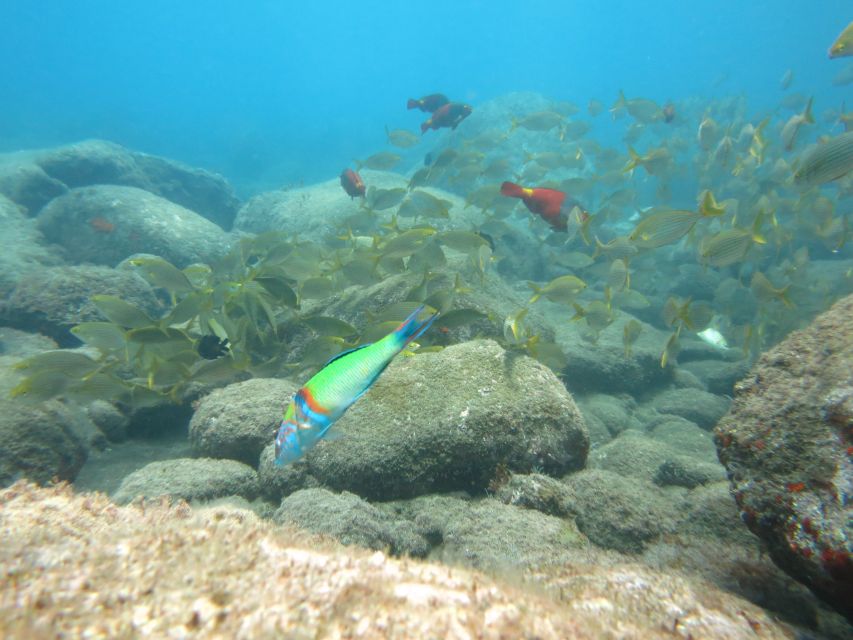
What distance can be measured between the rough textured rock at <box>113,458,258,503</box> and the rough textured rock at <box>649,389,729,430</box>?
5528 millimetres

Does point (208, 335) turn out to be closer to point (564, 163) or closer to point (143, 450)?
point (143, 450)

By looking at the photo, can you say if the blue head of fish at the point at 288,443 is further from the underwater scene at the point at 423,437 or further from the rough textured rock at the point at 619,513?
the rough textured rock at the point at 619,513

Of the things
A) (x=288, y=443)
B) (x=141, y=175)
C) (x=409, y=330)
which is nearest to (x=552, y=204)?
(x=409, y=330)

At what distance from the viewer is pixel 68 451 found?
151 inches

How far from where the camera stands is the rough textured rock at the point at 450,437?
2.96 metres

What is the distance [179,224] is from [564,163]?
1013 cm

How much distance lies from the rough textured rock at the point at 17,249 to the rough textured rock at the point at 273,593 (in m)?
8.46

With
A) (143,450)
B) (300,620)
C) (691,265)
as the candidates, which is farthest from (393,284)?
(691,265)

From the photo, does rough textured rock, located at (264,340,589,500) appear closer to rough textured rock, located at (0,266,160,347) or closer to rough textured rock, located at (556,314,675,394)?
rough textured rock, located at (556,314,675,394)

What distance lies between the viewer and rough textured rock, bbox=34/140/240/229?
12.4 meters

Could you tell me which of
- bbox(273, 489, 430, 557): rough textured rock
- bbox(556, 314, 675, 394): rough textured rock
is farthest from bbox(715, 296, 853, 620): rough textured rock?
bbox(556, 314, 675, 394): rough textured rock

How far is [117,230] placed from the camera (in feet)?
31.8

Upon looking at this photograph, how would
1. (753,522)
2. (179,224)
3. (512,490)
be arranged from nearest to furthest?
(753,522), (512,490), (179,224)

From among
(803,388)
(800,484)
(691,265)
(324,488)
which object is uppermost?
(691,265)
